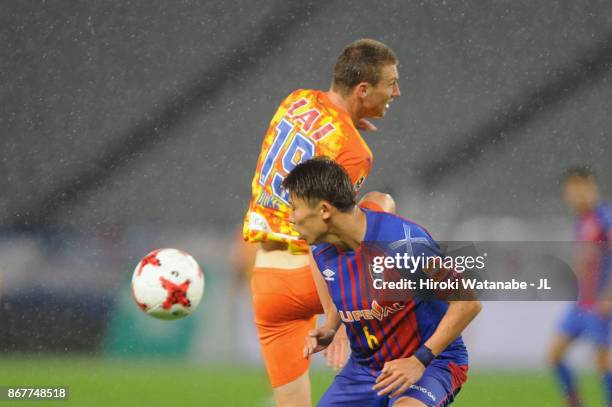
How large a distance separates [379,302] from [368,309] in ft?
0.14

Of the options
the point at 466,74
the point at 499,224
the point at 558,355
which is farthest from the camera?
the point at 466,74

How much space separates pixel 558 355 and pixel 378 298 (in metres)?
2.77

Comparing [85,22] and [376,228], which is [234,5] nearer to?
[85,22]

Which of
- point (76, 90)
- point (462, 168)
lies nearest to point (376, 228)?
point (462, 168)

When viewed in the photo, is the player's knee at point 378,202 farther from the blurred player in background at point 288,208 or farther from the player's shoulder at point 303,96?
the player's shoulder at point 303,96

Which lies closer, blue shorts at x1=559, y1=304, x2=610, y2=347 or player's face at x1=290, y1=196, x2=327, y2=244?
player's face at x1=290, y1=196, x2=327, y2=244

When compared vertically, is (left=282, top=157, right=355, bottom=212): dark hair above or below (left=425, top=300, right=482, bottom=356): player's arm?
above

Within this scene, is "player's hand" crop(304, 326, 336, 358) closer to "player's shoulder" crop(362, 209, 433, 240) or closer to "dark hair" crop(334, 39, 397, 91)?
"player's shoulder" crop(362, 209, 433, 240)

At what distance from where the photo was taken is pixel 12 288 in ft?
28.6

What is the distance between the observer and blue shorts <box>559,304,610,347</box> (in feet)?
16.7

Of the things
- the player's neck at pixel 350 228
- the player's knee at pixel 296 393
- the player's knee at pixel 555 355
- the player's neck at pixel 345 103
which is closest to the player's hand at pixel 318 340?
the player's neck at pixel 350 228

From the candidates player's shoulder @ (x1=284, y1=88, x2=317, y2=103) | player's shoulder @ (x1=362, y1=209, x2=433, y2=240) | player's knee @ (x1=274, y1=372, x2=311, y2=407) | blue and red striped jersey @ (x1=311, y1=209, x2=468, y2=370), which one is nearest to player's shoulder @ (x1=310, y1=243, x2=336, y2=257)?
blue and red striped jersey @ (x1=311, y1=209, x2=468, y2=370)

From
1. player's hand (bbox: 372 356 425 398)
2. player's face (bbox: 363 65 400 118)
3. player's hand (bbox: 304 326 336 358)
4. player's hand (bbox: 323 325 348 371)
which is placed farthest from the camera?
player's face (bbox: 363 65 400 118)

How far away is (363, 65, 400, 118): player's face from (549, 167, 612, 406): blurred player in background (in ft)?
7.29
